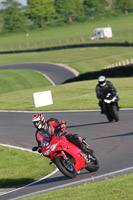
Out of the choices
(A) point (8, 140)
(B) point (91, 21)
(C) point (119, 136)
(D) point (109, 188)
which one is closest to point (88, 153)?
(D) point (109, 188)

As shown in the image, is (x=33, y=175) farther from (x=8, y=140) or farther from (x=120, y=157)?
(x=8, y=140)

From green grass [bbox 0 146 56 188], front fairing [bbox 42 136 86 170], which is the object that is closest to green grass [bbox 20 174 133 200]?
front fairing [bbox 42 136 86 170]

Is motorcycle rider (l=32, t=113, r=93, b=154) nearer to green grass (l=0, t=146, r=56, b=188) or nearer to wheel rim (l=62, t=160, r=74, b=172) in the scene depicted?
wheel rim (l=62, t=160, r=74, b=172)

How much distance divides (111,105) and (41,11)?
150 metres

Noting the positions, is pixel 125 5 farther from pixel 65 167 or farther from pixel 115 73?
pixel 65 167

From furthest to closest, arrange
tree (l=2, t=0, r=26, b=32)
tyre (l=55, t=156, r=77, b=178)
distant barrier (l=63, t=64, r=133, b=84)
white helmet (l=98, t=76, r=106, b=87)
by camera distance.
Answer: tree (l=2, t=0, r=26, b=32)
distant barrier (l=63, t=64, r=133, b=84)
white helmet (l=98, t=76, r=106, b=87)
tyre (l=55, t=156, r=77, b=178)

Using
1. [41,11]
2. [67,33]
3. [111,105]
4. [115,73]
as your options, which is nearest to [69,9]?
[41,11]

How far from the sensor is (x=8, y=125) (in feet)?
69.4

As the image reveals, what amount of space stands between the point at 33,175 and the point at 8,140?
5.50m

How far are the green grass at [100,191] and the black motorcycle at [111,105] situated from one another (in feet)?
26.7

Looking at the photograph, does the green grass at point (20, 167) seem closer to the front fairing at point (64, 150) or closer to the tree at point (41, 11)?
the front fairing at point (64, 150)

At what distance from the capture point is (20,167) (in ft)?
43.0

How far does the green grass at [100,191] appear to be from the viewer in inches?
305

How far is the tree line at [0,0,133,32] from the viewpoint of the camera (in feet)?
512
